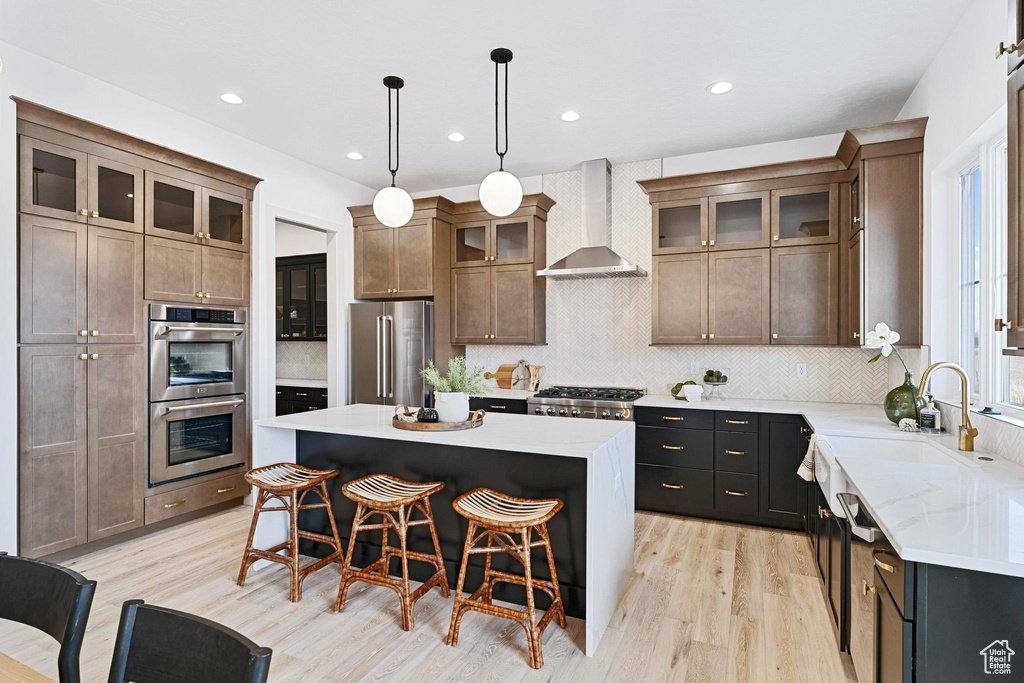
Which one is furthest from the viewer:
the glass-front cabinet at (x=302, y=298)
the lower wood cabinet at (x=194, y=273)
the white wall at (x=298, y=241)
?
the white wall at (x=298, y=241)

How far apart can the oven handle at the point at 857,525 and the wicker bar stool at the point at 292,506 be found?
7.60ft

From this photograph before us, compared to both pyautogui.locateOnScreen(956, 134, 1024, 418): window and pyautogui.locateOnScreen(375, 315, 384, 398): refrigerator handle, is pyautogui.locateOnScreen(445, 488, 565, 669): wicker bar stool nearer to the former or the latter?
pyautogui.locateOnScreen(956, 134, 1024, 418): window

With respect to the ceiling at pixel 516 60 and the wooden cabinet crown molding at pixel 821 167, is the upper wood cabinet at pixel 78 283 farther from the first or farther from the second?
the wooden cabinet crown molding at pixel 821 167

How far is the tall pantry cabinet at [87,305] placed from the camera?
115 inches

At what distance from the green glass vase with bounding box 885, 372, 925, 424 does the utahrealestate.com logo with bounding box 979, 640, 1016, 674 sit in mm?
1846

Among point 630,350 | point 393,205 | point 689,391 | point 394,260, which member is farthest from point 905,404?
point 394,260

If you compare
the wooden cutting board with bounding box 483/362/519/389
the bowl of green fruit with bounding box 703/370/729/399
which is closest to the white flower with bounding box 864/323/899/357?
the bowl of green fruit with bounding box 703/370/729/399

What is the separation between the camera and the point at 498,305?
4.95 metres

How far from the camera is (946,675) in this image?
122 centimetres

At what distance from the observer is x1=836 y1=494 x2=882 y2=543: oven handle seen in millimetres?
1495

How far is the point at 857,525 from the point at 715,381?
2586 mm

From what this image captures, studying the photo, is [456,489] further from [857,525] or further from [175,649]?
[175,649]

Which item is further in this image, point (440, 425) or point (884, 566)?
point (440, 425)

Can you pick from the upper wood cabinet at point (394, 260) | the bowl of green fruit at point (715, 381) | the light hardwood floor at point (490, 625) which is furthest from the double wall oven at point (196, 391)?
the bowl of green fruit at point (715, 381)
